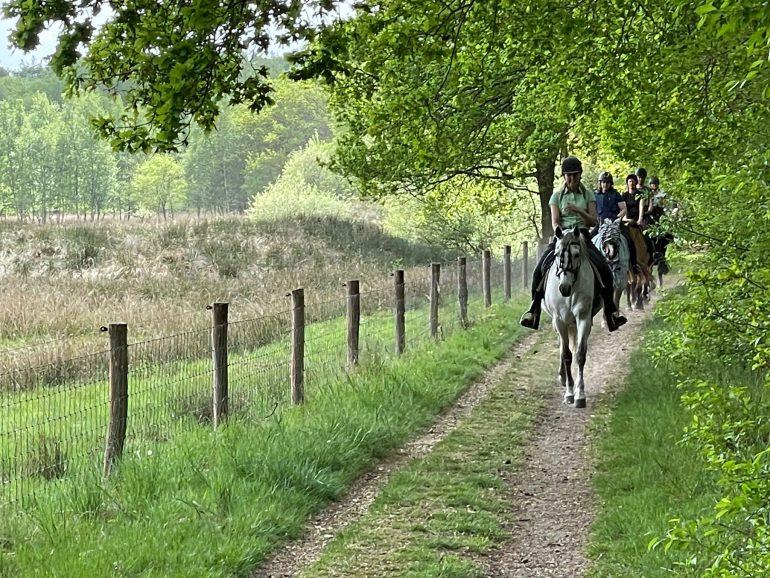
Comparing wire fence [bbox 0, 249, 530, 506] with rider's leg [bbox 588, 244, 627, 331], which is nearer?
wire fence [bbox 0, 249, 530, 506]

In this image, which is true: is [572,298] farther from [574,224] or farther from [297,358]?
[297,358]

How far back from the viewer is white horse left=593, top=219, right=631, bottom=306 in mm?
14727

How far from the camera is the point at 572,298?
1100 centimetres

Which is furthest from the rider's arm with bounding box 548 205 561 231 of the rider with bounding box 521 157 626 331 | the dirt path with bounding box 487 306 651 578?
the dirt path with bounding box 487 306 651 578

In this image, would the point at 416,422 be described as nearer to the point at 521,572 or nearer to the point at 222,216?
the point at 521,572

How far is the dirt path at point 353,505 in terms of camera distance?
6094 mm

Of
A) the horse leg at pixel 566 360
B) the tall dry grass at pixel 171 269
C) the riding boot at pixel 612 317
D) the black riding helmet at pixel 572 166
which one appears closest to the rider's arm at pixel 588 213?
the black riding helmet at pixel 572 166

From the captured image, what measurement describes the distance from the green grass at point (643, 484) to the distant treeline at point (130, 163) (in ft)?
206

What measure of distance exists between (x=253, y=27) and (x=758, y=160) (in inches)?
143

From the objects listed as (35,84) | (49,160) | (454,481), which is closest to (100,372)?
(454,481)

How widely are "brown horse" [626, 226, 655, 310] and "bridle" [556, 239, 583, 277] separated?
589cm

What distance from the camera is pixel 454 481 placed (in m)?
7.77

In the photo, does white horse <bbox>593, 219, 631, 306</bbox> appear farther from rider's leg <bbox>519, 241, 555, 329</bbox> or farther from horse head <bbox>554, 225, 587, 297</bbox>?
horse head <bbox>554, 225, 587, 297</bbox>

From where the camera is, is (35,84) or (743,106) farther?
(35,84)
